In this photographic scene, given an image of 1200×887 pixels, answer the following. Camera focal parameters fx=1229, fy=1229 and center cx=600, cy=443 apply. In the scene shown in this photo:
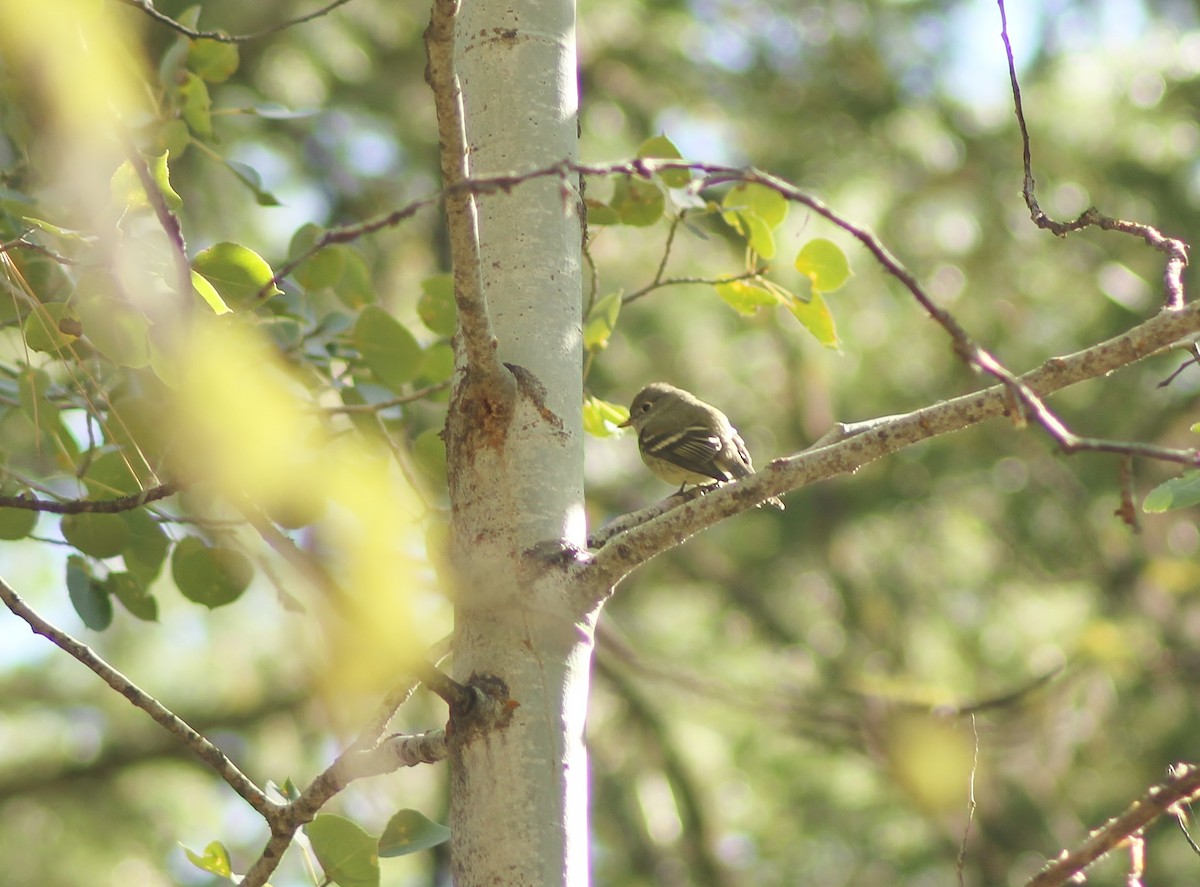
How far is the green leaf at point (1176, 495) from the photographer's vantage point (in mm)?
1646

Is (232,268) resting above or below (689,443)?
below

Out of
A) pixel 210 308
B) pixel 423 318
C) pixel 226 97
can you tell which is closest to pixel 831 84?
pixel 226 97

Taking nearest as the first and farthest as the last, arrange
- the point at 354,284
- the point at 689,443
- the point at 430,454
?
the point at 430,454 → the point at 354,284 → the point at 689,443

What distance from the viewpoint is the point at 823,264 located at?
2.33 metres

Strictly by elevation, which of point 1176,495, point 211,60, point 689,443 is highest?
point 689,443

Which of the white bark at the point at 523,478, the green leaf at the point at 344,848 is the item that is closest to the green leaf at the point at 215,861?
the green leaf at the point at 344,848

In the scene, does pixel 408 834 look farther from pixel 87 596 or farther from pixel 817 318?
pixel 817 318

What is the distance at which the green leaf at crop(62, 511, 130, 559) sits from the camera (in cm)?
211

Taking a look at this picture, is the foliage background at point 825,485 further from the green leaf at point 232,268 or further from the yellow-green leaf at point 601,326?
the green leaf at point 232,268

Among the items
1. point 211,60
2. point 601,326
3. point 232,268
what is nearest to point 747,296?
point 601,326

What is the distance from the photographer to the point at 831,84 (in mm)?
6332

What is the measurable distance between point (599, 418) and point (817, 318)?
0.48 m

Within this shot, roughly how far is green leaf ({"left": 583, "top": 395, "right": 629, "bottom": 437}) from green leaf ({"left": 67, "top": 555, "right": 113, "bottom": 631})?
0.95 meters

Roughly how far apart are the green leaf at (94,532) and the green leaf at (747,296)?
1174 mm
